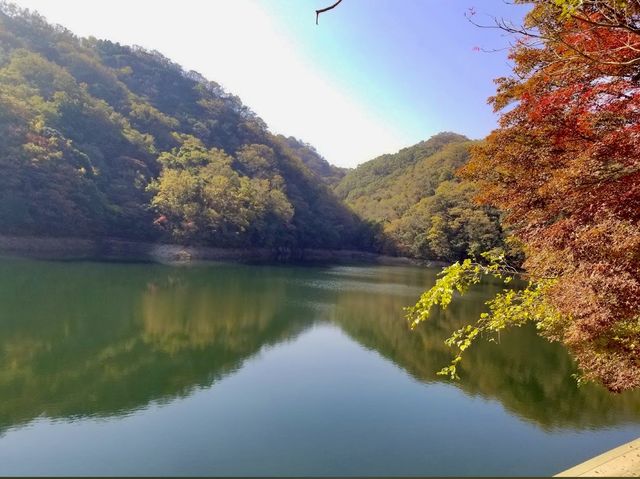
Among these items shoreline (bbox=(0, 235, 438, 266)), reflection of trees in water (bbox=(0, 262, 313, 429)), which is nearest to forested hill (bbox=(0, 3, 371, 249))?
shoreline (bbox=(0, 235, 438, 266))

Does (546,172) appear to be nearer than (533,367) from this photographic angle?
Yes

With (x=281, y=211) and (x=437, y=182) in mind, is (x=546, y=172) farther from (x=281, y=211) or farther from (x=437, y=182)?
(x=437, y=182)

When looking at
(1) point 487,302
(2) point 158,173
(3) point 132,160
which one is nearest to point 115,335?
(1) point 487,302

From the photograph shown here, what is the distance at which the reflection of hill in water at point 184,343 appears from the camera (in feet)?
26.6

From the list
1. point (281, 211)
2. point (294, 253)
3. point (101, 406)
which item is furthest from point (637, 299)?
point (294, 253)

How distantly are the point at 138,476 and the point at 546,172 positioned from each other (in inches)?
222

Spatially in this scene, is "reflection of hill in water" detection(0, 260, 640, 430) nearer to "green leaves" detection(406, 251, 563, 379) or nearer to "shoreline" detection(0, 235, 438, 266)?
"green leaves" detection(406, 251, 563, 379)

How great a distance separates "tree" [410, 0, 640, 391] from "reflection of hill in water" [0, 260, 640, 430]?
410 cm

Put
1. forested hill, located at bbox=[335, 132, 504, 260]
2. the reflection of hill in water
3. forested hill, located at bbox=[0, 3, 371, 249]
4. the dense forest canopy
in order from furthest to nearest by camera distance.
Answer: forested hill, located at bbox=[335, 132, 504, 260] → the dense forest canopy → forested hill, located at bbox=[0, 3, 371, 249] → the reflection of hill in water

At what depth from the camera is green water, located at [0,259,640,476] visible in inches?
237

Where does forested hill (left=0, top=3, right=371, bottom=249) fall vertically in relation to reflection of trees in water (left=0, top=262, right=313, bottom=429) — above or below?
above

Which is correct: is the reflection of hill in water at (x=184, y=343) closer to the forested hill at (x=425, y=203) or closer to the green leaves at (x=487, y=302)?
the green leaves at (x=487, y=302)

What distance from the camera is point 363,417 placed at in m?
7.71

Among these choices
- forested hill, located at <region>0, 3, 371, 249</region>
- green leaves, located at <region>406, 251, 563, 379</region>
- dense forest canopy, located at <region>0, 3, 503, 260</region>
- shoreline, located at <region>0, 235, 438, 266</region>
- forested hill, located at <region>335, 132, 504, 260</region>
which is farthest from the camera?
forested hill, located at <region>335, 132, 504, 260</region>
